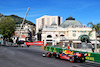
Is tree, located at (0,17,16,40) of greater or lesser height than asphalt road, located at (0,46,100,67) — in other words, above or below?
above

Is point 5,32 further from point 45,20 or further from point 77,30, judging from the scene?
point 45,20

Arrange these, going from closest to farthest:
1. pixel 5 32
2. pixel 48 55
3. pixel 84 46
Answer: pixel 48 55 < pixel 84 46 < pixel 5 32

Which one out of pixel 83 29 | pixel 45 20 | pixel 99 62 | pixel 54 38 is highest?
pixel 45 20

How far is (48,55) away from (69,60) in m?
5.20

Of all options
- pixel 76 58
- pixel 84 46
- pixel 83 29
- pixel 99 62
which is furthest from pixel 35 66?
pixel 83 29

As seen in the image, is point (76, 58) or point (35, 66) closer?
point (35, 66)

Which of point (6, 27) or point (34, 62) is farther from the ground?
point (6, 27)

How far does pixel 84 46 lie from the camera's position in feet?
105

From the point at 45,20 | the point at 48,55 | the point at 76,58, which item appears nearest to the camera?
the point at 76,58

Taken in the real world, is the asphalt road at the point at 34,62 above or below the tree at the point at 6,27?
below

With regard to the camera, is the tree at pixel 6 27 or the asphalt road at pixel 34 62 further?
the tree at pixel 6 27

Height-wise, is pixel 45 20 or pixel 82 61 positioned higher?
pixel 45 20

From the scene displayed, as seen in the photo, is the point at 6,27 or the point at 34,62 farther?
the point at 6,27

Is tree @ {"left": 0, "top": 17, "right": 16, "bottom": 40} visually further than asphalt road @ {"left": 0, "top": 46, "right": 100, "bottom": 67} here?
Yes
